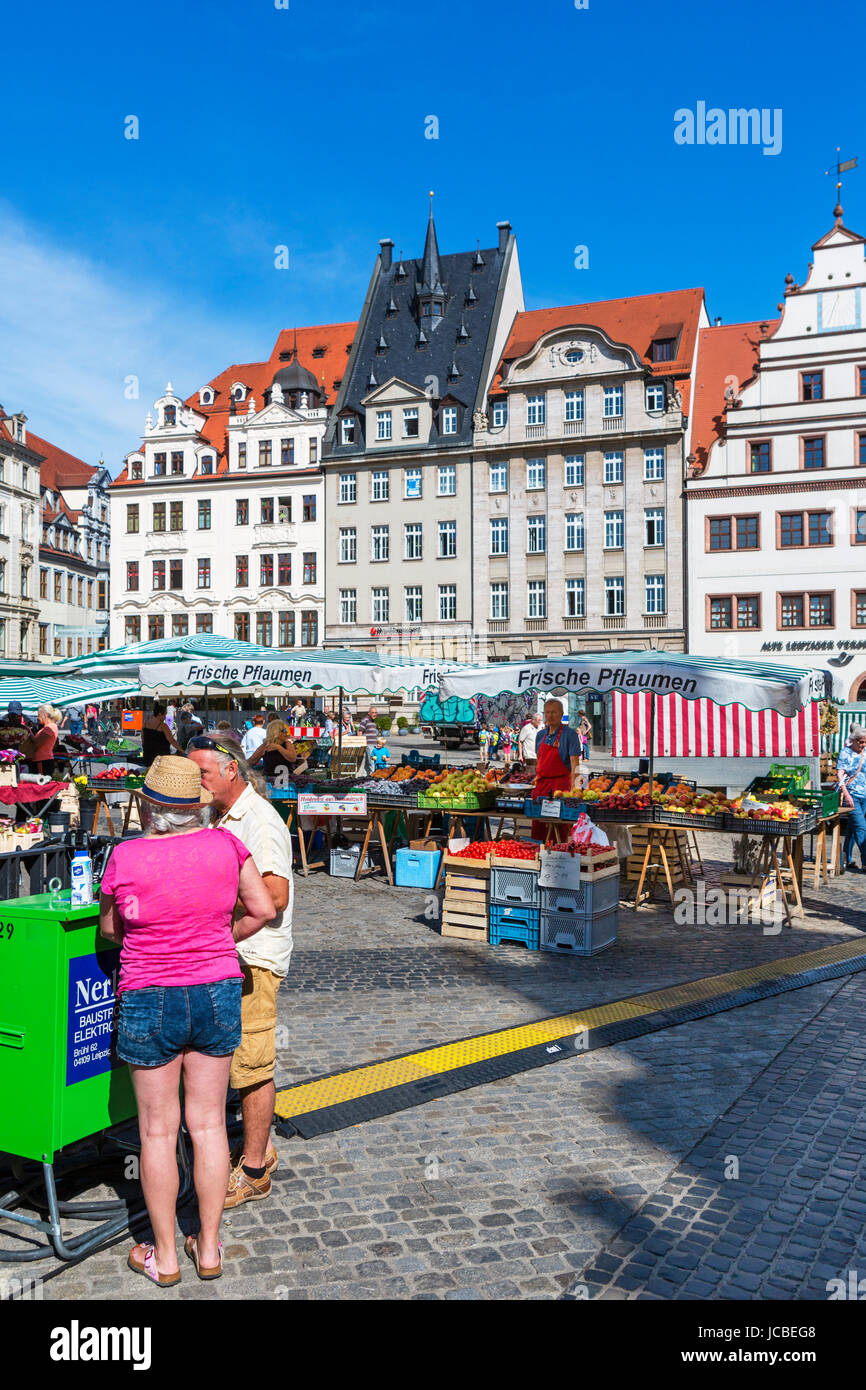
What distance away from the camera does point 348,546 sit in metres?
49.0

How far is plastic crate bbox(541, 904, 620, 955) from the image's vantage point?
31.6ft

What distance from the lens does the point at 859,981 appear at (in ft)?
28.8

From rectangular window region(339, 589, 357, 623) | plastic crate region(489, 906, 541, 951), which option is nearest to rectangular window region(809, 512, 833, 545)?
rectangular window region(339, 589, 357, 623)

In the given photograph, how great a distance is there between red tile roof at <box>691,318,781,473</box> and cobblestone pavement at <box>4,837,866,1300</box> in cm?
3532

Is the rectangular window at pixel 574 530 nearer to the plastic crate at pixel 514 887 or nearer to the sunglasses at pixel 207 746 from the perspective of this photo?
the plastic crate at pixel 514 887

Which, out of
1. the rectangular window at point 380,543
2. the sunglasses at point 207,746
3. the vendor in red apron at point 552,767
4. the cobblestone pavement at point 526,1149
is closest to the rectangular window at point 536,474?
the rectangular window at point 380,543

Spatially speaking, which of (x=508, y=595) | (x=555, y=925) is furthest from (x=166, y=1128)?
(x=508, y=595)

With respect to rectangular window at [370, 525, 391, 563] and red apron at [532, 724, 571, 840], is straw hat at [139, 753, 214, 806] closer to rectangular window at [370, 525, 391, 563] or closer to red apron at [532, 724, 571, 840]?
red apron at [532, 724, 571, 840]

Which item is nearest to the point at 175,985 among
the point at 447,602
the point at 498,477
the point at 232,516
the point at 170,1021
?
the point at 170,1021

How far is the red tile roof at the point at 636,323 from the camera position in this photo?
143ft

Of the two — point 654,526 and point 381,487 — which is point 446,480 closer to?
point 381,487

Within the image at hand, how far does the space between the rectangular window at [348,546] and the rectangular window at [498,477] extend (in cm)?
715

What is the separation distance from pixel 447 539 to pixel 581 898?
3834 cm
